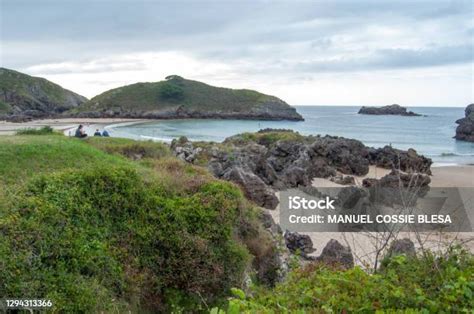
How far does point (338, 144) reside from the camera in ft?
105

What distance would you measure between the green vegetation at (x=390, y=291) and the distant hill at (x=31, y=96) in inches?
3617

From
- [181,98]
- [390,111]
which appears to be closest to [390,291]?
[181,98]

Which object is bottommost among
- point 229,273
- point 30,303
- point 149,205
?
point 229,273

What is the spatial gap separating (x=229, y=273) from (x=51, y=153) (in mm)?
6347

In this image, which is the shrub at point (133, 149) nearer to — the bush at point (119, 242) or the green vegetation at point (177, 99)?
the bush at point (119, 242)

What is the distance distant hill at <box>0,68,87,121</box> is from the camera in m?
98.1

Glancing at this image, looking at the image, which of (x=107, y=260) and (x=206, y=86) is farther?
(x=206, y=86)

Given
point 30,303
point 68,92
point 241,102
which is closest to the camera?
point 30,303

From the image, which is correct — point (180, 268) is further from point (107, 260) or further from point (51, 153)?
point (51, 153)

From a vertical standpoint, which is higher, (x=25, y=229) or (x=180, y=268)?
(x=25, y=229)

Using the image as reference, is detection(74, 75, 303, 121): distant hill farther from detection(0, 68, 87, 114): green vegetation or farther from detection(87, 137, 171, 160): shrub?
detection(87, 137, 171, 160): shrub

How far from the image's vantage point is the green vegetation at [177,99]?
111125mm

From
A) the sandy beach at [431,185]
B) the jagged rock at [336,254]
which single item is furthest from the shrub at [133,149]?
the jagged rock at [336,254]

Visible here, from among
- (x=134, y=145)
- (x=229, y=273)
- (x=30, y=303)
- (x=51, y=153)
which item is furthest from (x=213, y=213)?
(x=134, y=145)
